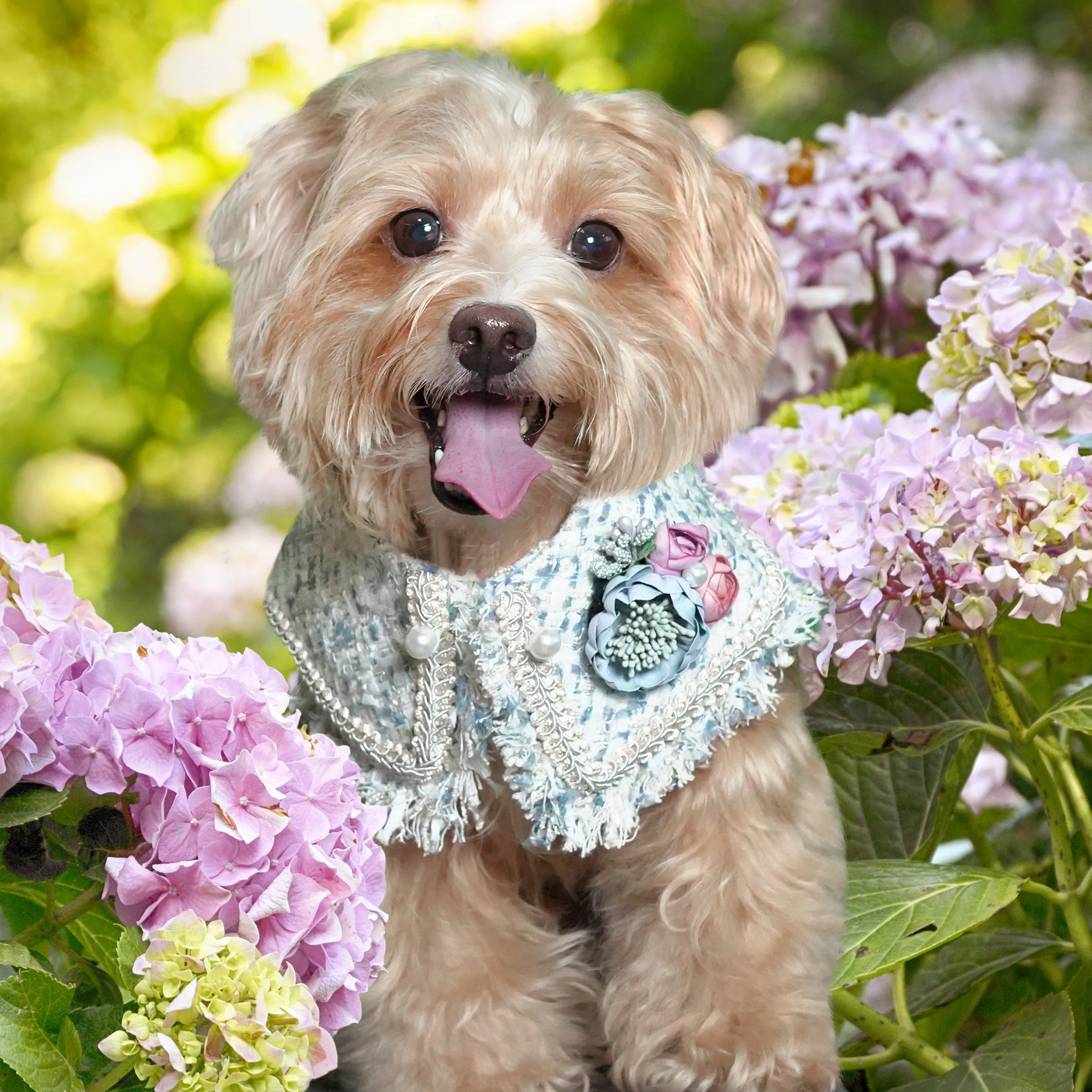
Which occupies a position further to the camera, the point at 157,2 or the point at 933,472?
the point at 157,2

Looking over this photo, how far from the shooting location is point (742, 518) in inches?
38.9

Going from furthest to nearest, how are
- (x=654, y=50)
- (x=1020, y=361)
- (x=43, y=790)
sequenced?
(x=654, y=50)
(x=1020, y=361)
(x=43, y=790)

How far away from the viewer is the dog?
0.83 meters

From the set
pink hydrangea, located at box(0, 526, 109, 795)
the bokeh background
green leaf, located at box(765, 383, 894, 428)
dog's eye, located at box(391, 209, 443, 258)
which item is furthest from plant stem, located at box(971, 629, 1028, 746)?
the bokeh background

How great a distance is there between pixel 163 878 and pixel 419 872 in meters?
0.25

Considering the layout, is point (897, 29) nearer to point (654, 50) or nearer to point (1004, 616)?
point (654, 50)

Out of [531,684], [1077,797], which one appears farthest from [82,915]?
[1077,797]

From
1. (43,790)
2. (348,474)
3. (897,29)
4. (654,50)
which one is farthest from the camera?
(897,29)

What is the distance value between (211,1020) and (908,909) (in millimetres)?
408

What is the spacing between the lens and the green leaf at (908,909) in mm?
794

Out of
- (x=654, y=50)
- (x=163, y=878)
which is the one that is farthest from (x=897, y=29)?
(x=163, y=878)

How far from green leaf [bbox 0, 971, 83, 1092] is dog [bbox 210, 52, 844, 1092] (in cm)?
27

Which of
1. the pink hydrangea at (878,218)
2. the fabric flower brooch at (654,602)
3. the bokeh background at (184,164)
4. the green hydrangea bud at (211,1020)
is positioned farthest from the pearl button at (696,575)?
the bokeh background at (184,164)

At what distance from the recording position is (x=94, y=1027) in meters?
0.66
